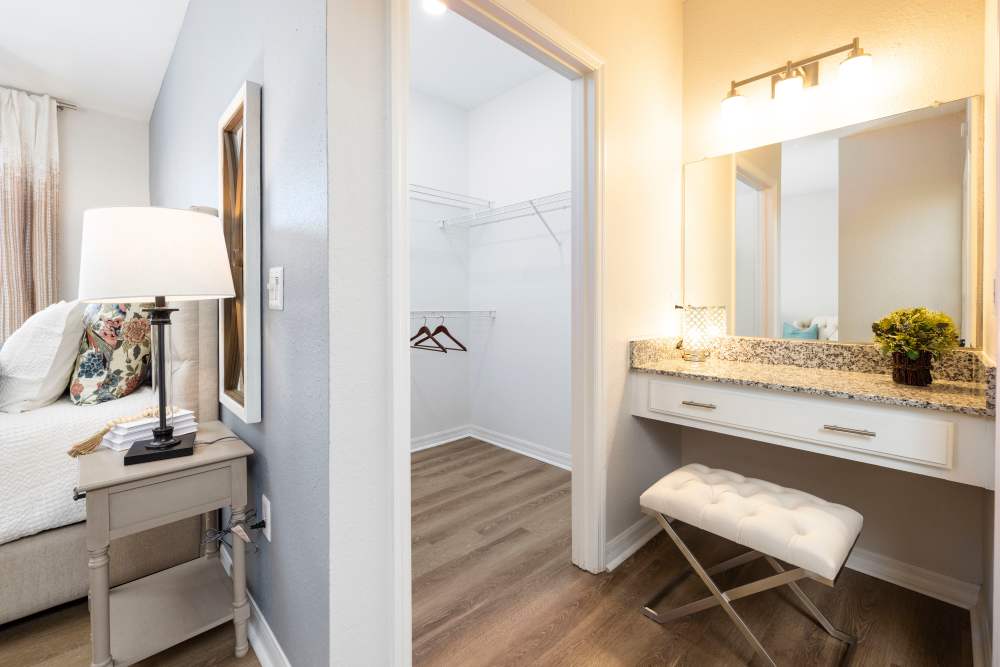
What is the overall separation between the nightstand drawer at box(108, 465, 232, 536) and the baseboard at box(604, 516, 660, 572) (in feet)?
4.82

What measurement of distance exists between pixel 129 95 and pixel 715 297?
4241 millimetres

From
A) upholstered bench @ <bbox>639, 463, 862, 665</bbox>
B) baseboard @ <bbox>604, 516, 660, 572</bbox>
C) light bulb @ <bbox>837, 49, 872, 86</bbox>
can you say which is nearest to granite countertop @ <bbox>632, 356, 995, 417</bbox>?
upholstered bench @ <bbox>639, 463, 862, 665</bbox>

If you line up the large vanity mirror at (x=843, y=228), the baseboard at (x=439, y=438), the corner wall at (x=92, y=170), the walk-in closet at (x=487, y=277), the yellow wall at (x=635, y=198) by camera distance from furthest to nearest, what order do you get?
1. the baseboard at (x=439, y=438)
2. the corner wall at (x=92, y=170)
3. the walk-in closet at (x=487, y=277)
4. the yellow wall at (x=635, y=198)
5. the large vanity mirror at (x=843, y=228)

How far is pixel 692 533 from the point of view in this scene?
219 cm

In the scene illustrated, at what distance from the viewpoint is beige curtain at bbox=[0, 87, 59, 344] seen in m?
3.00

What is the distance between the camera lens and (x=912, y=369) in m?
1.50

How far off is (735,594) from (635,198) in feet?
5.03

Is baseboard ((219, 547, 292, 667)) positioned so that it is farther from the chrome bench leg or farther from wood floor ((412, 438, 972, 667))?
the chrome bench leg

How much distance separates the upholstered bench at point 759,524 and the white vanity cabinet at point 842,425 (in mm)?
192

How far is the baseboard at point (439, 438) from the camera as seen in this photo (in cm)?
347

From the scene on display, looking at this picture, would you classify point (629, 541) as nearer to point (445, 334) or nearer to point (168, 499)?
point (168, 499)

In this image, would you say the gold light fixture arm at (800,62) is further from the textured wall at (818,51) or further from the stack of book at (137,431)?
the stack of book at (137,431)

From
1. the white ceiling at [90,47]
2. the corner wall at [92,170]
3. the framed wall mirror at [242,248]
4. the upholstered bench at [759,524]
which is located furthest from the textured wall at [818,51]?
the corner wall at [92,170]

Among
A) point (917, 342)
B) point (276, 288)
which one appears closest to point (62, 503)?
point (276, 288)
